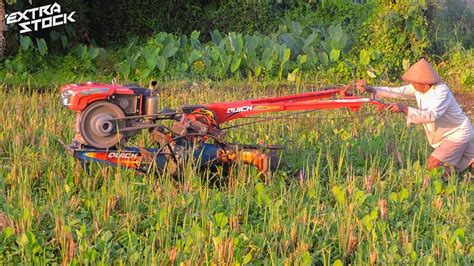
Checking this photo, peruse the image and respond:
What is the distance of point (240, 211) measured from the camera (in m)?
4.77

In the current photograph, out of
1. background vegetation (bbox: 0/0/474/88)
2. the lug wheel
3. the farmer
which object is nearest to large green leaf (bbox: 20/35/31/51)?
background vegetation (bbox: 0/0/474/88)

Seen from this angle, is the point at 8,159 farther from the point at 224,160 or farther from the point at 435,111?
the point at 435,111

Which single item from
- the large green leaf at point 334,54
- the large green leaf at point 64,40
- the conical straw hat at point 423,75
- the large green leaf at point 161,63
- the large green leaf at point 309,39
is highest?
the large green leaf at point 309,39

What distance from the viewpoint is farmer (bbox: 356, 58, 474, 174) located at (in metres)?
5.69

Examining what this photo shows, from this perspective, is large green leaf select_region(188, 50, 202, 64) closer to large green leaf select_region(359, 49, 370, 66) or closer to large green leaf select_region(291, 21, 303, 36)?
large green leaf select_region(291, 21, 303, 36)

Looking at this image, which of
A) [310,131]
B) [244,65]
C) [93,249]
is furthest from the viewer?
[244,65]

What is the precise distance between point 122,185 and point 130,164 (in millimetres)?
362

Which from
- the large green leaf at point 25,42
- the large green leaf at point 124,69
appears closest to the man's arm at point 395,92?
the large green leaf at point 124,69

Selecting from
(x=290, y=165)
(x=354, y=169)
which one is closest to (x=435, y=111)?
(x=354, y=169)

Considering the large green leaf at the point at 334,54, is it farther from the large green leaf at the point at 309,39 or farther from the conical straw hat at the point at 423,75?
the conical straw hat at the point at 423,75

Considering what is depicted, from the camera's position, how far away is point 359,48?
36.6 ft

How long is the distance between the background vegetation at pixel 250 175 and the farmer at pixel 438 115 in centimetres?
26

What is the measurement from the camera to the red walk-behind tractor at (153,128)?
5293 mm

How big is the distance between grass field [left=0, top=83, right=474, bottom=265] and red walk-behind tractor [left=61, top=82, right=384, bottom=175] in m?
0.12
